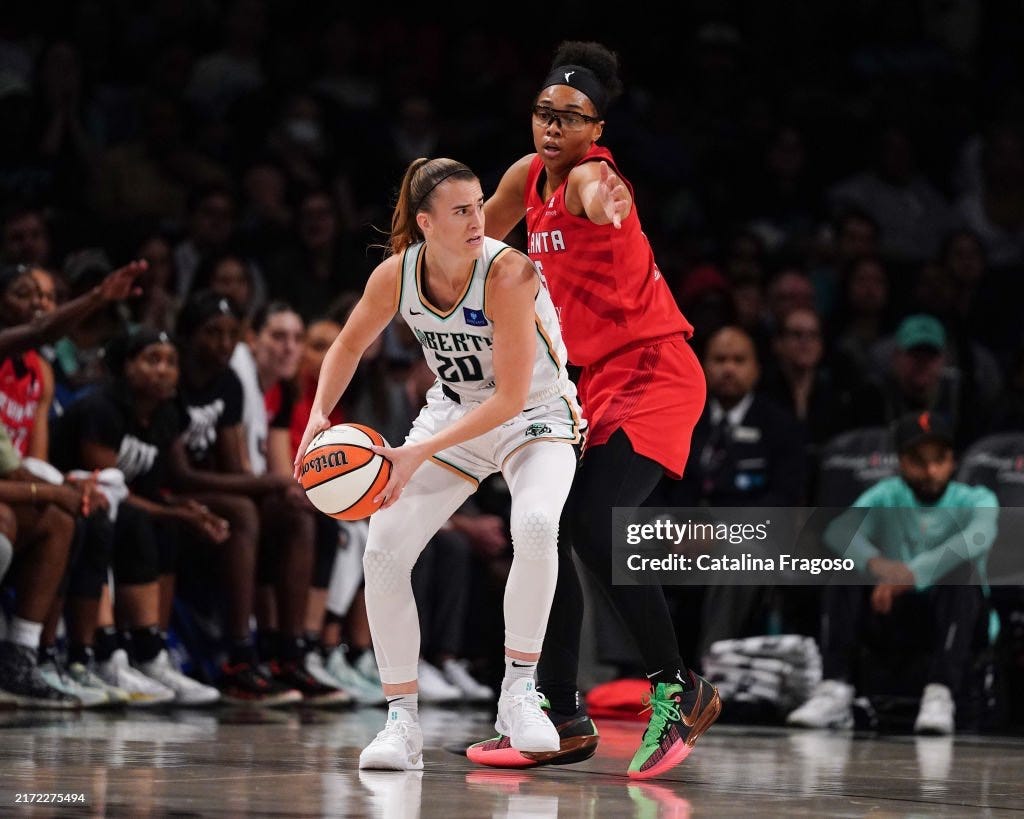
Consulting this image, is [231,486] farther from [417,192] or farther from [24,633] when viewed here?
[417,192]

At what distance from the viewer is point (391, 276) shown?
4844 mm

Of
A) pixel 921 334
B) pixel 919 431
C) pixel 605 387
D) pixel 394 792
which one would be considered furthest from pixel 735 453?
pixel 394 792

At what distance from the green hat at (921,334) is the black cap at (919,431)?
3.37ft

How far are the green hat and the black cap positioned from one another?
103 cm

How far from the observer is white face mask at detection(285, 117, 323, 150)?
406 inches

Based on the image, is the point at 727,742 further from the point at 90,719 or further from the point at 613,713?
the point at 90,719

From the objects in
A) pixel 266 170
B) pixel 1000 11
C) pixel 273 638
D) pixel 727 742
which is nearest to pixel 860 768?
pixel 727 742

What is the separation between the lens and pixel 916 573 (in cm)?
746

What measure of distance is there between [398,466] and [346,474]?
0.48 feet

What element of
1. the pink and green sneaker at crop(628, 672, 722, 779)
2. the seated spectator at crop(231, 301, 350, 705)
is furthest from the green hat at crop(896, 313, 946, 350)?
the pink and green sneaker at crop(628, 672, 722, 779)

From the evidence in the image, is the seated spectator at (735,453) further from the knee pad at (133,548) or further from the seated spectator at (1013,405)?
the knee pad at (133,548)

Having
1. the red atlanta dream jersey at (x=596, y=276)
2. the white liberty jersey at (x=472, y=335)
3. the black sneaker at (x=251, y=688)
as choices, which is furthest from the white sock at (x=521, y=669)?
the black sneaker at (x=251, y=688)

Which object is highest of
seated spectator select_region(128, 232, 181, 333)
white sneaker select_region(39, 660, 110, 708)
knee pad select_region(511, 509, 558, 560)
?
seated spectator select_region(128, 232, 181, 333)

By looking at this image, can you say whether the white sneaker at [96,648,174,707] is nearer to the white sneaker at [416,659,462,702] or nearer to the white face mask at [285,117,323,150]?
the white sneaker at [416,659,462,702]
